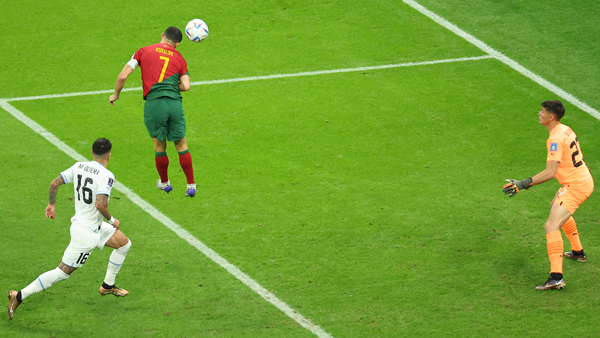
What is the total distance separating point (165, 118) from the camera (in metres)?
9.30

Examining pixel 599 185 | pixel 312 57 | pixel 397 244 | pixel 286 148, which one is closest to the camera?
pixel 397 244

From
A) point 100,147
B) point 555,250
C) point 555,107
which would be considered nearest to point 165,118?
point 100,147

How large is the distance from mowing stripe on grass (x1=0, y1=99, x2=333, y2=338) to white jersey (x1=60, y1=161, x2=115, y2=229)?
212 centimetres

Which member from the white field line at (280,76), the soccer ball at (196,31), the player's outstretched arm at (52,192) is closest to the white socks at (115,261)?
the player's outstretched arm at (52,192)

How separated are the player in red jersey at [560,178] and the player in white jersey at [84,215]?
195 inches

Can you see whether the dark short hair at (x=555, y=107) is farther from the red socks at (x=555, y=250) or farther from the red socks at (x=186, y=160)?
the red socks at (x=186, y=160)

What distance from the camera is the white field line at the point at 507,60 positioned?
1419 cm

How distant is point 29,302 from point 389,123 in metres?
7.33

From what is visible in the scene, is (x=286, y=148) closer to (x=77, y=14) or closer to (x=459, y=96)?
(x=459, y=96)

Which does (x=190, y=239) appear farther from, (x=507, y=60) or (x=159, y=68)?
(x=507, y=60)

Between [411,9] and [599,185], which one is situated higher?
[411,9]

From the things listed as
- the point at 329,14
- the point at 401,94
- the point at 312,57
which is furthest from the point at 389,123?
the point at 329,14

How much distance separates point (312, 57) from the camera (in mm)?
15844

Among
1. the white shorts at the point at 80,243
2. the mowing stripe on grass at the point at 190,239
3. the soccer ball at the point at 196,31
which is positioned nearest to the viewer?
the white shorts at the point at 80,243
